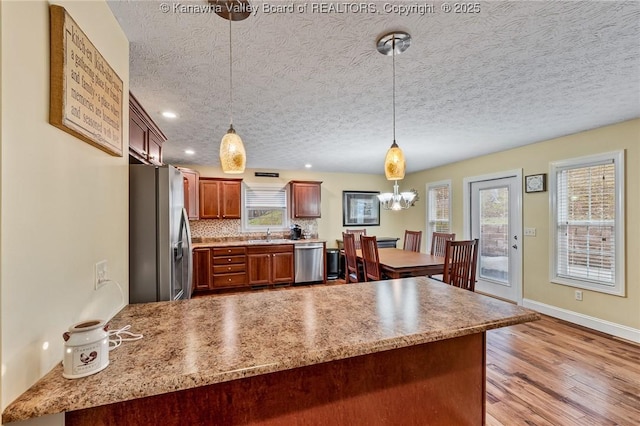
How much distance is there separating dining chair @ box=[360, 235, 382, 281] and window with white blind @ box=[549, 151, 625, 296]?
2.37 meters

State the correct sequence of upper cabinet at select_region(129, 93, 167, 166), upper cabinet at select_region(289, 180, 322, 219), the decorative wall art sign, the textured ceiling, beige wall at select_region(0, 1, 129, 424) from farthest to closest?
1. upper cabinet at select_region(289, 180, 322, 219)
2. upper cabinet at select_region(129, 93, 167, 166)
3. the textured ceiling
4. the decorative wall art sign
5. beige wall at select_region(0, 1, 129, 424)

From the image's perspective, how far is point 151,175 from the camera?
1668 mm

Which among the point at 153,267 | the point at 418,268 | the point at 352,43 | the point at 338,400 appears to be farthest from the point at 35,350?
the point at 418,268

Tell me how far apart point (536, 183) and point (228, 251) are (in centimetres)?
475

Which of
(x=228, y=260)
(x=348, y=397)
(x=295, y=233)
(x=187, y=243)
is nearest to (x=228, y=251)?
(x=228, y=260)

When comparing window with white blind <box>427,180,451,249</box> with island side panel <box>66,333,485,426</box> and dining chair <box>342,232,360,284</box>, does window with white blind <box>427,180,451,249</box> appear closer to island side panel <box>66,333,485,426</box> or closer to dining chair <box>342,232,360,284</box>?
dining chair <box>342,232,360,284</box>

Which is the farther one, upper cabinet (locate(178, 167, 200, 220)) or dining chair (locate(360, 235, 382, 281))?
upper cabinet (locate(178, 167, 200, 220))

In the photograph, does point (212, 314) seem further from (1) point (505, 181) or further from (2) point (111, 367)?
(1) point (505, 181)

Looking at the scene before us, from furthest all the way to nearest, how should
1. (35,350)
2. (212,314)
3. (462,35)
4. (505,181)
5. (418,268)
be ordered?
(505,181)
(418,268)
(462,35)
(212,314)
(35,350)

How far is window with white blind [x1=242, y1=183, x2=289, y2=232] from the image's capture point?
18.8 feet

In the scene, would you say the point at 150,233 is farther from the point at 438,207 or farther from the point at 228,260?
the point at 438,207

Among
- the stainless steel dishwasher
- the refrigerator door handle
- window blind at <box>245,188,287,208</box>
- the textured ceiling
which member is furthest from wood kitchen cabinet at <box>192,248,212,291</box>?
the refrigerator door handle

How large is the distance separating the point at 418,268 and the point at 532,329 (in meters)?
1.51

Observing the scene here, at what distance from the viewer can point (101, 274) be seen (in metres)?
1.24
